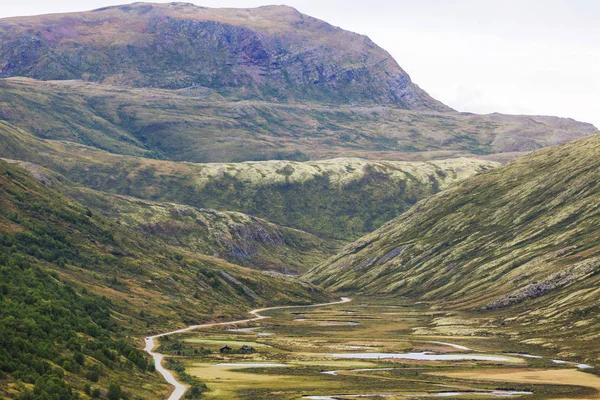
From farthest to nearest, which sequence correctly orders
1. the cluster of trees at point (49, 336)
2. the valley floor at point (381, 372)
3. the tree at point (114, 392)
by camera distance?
the valley floor at point (381, 372) → the tree at point (114, 392) → the cluster of trees at point (49, 336)

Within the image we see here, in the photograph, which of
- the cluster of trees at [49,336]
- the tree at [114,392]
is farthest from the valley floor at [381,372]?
the cluster of trees at [49,336]

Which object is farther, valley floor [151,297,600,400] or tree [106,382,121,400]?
valley floor [151,297,600,400]

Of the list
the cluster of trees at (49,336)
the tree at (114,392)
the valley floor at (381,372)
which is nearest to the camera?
the cluster of trees at (49,336)

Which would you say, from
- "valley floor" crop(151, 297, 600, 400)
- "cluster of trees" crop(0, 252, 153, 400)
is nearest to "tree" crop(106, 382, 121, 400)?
"cluster of trees" crop(0, 252, 153, 400)

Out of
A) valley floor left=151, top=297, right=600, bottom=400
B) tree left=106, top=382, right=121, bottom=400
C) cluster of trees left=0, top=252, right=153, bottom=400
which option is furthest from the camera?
valley floor left=151, top=297, right=600, bottom=400

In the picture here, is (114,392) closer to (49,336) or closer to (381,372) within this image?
(49,336)

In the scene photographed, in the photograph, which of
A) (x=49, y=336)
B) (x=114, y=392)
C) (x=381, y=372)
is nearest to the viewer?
(x=114, y=392)

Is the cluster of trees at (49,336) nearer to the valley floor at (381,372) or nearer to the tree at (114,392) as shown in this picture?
the tree at (114,392)

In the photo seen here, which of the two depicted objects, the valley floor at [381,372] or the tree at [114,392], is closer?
the tree at [114,392]

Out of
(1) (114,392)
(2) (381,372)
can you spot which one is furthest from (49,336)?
(2) (381,372)

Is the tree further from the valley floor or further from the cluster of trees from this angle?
the valley floor

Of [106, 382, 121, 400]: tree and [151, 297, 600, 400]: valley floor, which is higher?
[106, 382, 121, 400]: tree

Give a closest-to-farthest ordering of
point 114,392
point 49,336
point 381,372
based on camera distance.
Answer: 1. point 114,392
2. point 49,336
3. point 381,372

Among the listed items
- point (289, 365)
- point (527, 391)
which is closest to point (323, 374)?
point (289, 365)
